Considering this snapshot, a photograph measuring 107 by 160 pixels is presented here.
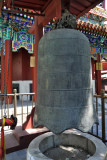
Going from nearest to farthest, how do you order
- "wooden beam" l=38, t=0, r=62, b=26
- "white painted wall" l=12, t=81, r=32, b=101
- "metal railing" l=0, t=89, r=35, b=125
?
"wooden beam" l=38, t=0, r=62, b=26, "metal railing" l=0, t=89, r=35, b=125, "white painted wall" l=12, t=81, r=32, b=101

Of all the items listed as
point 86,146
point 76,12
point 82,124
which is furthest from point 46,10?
point 86,146

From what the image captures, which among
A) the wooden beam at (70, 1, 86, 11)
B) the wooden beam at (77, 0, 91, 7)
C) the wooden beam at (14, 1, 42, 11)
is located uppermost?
the wooden beam at (14, 1, 42, 11)

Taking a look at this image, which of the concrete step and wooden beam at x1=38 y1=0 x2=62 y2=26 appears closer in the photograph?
wooden beam at x1=38 y1=0 x2=62 y2=26

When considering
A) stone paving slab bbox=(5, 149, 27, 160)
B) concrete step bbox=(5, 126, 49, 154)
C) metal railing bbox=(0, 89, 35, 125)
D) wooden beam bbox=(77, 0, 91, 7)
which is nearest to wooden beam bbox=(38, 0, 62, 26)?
wooden beam bbox=(77, 0, 91, 7)

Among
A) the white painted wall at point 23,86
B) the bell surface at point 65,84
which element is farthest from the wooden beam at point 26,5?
the white painted wall at point 23,86

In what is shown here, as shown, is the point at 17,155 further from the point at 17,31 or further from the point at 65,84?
the point at 17,31

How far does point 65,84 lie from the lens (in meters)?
1.37

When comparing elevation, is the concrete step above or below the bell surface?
below

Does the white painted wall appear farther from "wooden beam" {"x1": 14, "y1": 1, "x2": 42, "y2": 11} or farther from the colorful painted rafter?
"wooden beam" {"x1": 14, "y1": 1, "x2": 42, "y2": 11}

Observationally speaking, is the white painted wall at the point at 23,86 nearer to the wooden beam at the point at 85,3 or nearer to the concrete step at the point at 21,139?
the concrete step at the point at 21,139

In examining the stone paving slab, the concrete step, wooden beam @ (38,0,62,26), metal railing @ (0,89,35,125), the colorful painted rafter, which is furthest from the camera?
the colorful painted rafter

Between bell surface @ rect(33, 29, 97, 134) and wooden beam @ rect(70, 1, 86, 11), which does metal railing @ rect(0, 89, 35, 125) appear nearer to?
bell surface @ rect(33, 29, 97, 134)

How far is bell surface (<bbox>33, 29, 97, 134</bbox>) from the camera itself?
136 centimetres

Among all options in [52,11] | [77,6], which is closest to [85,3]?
A: [77,6]
